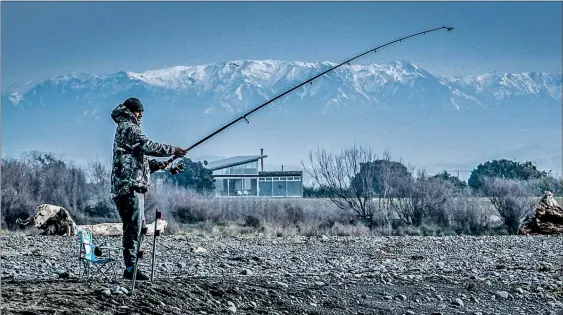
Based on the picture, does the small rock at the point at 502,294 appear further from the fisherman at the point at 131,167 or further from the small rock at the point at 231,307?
the fisherman at the point at 131,167

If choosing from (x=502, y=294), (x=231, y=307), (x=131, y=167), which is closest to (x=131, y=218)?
(x=131, y=167)

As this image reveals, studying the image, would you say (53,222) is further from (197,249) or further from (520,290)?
(520,290)

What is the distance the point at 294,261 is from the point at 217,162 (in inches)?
1606

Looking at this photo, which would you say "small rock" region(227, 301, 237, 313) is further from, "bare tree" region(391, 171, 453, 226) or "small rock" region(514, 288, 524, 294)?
"bare tree" region(391, 171, 453, 226)

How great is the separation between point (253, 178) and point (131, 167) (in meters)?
48.3

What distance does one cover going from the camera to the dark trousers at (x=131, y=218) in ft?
32.5

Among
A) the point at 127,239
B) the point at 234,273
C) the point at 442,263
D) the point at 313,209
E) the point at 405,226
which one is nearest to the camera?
the point at 127,239

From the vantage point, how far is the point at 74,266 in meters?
14.0

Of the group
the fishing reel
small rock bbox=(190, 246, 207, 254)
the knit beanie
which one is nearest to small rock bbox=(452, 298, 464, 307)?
the fishing reel

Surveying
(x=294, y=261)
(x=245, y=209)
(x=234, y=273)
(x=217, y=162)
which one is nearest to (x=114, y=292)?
(x=234, y=273)

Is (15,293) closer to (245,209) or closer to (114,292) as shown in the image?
(114,292)

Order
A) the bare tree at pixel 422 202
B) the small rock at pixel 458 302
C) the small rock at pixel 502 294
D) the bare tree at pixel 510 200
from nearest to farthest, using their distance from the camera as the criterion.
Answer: the small rock at pixel 458 302 < the small rock at pixel 502 294 < the bare tree at pixel 510 200 < the bare tree at pixel 422 202

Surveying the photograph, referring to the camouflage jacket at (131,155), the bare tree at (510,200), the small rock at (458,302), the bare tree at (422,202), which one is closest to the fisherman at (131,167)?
the camouflage jacket at (131,155)

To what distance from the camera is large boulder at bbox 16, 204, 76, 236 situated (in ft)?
73.0
